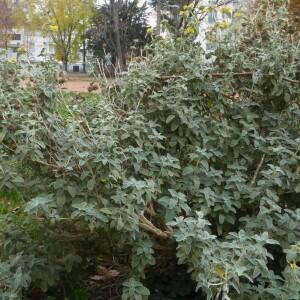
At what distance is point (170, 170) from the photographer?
99.0 inches

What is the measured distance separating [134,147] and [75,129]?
0.30 meters

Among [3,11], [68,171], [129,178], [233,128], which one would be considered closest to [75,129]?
[68,171]

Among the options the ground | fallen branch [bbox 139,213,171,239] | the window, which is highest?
the window

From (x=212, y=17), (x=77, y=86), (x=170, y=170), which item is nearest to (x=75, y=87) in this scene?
(x=77, y=86)

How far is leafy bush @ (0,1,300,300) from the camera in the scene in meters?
2.20

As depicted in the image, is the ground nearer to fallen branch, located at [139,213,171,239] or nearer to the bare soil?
the bare soil

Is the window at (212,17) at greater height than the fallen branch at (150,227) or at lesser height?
greater

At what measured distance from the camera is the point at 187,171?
2566 millimetres

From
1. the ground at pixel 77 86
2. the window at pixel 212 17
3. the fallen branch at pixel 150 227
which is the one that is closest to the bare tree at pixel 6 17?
the ground at pixel 77 86

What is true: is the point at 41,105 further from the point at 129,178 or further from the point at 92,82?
the point at 129,178

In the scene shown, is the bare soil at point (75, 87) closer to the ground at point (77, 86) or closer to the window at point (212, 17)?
the ground at point (77, 86)

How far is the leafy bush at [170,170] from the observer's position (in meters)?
2.20

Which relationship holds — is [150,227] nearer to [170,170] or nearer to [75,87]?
[170,170]

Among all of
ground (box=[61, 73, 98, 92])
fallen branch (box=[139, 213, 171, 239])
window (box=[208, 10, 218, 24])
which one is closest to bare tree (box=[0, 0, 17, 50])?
ground (box=[61, 73, 98, 92])
